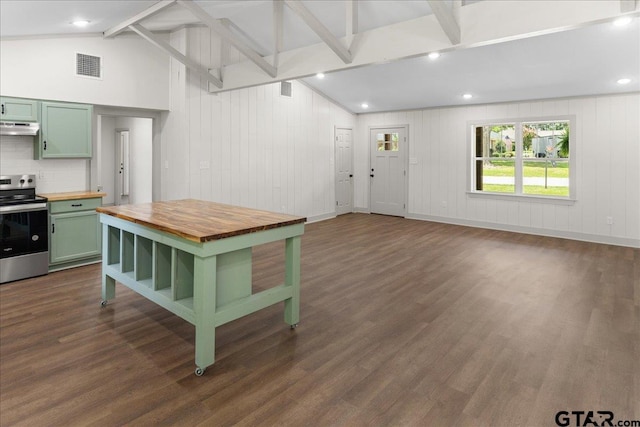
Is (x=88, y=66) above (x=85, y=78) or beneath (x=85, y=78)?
above

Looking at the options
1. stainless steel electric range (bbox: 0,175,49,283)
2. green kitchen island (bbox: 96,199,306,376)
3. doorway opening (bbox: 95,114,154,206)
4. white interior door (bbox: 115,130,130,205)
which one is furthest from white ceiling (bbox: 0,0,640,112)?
white interior door (bbox: 115,130,130,205)

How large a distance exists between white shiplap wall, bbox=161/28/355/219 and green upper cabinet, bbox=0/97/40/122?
187 centimetres

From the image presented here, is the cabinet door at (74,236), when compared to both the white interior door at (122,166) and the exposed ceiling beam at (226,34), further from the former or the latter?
the white interior door at (122,166)

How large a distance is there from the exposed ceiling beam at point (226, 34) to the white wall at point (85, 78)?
159 cm

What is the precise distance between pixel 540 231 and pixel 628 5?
198 inches

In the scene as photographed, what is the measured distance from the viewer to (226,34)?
450 cm

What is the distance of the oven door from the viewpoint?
13.5 ft

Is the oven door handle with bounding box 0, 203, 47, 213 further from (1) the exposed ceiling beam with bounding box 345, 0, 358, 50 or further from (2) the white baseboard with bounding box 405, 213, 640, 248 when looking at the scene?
(2) the white baseboard with bounding box 405, 213, 640, 248

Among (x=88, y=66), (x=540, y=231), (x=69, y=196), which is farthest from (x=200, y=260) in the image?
(x=540, y=231)

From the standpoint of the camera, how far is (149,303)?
364cm

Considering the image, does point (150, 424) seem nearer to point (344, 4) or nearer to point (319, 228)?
point (344, 4)

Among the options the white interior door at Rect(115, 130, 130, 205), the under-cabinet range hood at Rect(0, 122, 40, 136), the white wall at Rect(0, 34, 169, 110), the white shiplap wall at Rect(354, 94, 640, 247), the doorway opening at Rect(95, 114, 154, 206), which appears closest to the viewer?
the under-cabinet range hood at Rect(0, 122, 40, 136)

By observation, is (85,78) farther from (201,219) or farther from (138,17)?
(201,219)

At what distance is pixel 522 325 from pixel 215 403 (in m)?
2.47
